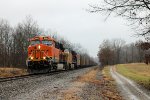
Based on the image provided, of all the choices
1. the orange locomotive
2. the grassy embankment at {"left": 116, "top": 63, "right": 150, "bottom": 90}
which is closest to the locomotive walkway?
the grassy embankment at {"left": 116, "top": 63, "right": 150, "bottom": 90}

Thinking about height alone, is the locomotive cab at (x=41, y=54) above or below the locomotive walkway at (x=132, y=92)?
above

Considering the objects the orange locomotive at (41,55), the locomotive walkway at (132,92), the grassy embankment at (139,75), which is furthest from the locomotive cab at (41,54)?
the locomotive walkway at (132,92)

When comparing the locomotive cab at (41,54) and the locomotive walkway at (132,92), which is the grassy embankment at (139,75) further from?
the locomotive cab at (41,54)

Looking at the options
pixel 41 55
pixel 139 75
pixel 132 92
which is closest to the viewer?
pixel 132 92

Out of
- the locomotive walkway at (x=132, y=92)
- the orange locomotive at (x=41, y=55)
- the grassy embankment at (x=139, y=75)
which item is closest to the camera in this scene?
the locomotive walkway at (x=132, y=92)

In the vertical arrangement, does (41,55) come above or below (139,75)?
above

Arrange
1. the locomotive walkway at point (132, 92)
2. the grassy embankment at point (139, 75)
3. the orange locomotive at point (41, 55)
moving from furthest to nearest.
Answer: the orange locomotive at point (41, 55), the grassy embankment at point (139, 75), the locomotive walkway at point (132, 92)

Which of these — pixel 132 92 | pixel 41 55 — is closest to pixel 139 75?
pixel 41 55

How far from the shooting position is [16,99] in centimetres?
1170

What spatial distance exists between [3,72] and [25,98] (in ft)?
71.7

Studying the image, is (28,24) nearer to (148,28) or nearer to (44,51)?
(44,51)

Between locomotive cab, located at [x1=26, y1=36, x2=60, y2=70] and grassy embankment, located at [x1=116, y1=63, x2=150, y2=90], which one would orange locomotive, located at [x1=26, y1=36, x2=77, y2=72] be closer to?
locomotive cab, located at [x1=26, y1=36, x2=60, y2=70]

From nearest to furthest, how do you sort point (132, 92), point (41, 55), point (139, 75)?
point (132, 92) < point (41, 55) < point (139, 75)

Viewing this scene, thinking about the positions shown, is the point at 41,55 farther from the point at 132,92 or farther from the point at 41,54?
the point at 132,92
